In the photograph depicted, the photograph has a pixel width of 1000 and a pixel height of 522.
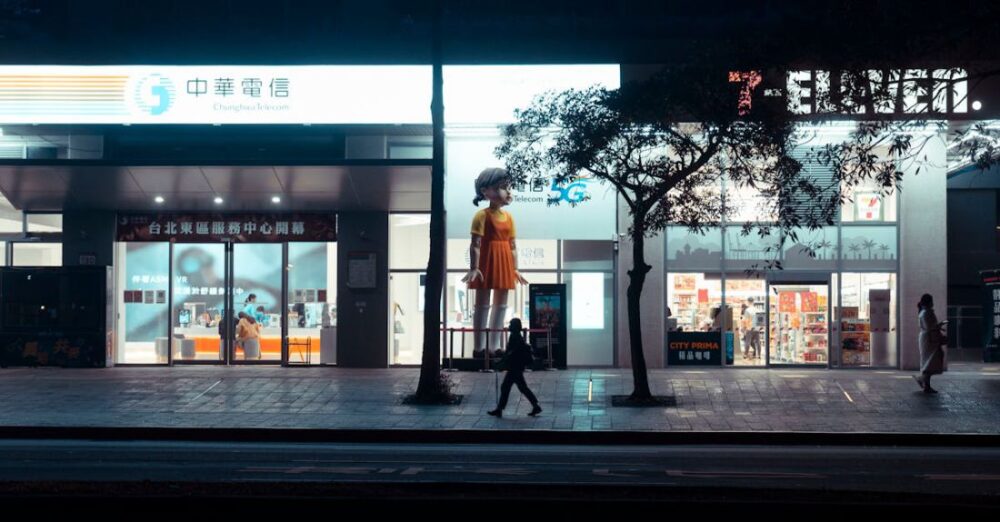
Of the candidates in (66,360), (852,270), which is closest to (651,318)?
(852,270)

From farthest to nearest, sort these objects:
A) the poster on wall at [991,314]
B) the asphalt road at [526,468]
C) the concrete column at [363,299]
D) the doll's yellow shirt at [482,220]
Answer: the concrete column at [363,299] < the poster on wall at [991,314] < the doll's yellow shirt at [482,220] < the asphalt road at [526,468]

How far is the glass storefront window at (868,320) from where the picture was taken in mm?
23891

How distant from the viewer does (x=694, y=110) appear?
17453 mm

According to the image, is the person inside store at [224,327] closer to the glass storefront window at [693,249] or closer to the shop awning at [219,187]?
the shop awning at [219,187]

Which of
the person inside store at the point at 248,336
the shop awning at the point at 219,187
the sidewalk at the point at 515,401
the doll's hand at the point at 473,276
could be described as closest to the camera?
the sidewalk at the point at 515,401

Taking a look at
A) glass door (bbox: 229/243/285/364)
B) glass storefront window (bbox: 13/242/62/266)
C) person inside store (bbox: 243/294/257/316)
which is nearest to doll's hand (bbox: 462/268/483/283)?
glass door (bbox: 229/243/285/364)

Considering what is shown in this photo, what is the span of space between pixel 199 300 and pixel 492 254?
285 inches

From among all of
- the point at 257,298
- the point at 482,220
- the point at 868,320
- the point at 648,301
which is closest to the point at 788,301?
the point at 868,320

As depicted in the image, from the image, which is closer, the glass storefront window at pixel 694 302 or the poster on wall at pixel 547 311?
the poster on wall at pixel 547 311

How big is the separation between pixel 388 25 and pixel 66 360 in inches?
486

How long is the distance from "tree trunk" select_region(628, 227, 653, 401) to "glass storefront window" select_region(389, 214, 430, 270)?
23.8ft

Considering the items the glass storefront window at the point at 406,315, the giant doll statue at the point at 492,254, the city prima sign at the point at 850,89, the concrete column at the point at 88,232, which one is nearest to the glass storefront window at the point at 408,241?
the glass storefront window at the point at 406,315

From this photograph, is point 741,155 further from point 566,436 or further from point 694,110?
point 566,436

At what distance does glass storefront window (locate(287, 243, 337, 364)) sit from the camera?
24.8 m
